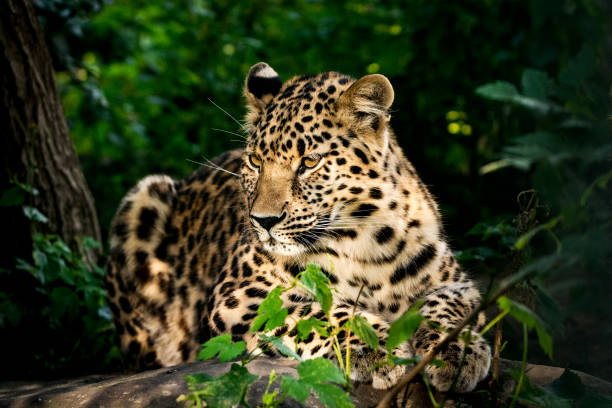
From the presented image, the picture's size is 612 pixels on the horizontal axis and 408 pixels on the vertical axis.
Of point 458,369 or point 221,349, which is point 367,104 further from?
point 221,349

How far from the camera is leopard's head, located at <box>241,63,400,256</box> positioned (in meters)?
3.99

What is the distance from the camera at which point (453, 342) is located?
3.40 metres

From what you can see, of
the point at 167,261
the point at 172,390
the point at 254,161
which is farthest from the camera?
the point at 167,261

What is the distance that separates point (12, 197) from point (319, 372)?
3.64 metres

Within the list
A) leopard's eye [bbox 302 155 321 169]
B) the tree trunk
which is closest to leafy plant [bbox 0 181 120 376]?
the tree trunk

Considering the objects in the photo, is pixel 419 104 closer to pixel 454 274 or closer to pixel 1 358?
pixel 454 274

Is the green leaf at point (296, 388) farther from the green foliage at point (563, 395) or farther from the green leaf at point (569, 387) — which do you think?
the green leaf at point (569, 387)

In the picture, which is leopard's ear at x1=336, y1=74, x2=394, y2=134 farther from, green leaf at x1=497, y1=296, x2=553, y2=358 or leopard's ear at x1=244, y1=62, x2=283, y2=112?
green leaf at x1=497, y1=296, x2=553, y2=358

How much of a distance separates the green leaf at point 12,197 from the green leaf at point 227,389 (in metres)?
3.19

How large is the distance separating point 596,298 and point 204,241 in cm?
354

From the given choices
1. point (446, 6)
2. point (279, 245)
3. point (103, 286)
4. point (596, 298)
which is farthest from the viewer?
point (446, 6)

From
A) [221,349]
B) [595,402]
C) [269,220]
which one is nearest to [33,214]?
[269,220]

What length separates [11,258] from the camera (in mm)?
5543

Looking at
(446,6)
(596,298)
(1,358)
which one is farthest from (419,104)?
(596,298)
